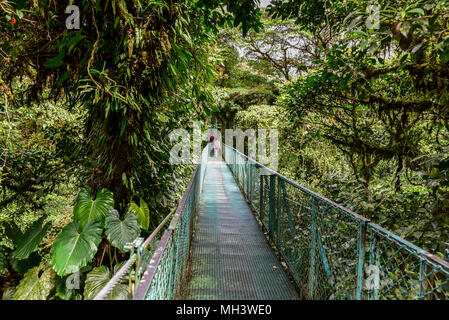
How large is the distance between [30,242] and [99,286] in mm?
835

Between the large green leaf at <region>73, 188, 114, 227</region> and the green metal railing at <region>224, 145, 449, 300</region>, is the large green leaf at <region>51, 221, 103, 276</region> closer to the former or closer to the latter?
the large green leaf at <region>73, 188, 114, 227</region>

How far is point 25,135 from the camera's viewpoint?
517 cm

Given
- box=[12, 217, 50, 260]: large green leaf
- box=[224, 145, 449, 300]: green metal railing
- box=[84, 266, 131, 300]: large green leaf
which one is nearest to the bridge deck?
box=[224, 145, 449, 300]: green metal railing

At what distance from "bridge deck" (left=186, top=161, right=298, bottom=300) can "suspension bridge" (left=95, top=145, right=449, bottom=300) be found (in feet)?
0.03

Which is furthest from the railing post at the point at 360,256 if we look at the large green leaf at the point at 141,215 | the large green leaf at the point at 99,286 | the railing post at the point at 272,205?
the railing post at the point at 272,205

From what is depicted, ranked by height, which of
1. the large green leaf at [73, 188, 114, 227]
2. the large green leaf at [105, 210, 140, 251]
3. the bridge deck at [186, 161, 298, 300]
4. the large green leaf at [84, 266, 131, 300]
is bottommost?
the bridge deck at [186, 161, 298, 300]

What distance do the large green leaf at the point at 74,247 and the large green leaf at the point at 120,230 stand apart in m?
0.09

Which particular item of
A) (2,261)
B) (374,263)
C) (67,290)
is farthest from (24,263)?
(374,263)

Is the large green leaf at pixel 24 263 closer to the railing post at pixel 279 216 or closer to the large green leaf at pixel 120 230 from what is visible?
the large green leaf at pixel 120 230

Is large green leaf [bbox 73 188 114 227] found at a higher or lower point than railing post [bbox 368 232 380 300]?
higher

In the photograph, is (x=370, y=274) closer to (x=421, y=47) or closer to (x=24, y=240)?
(x=421, y=47)

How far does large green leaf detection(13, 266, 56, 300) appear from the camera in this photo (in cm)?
213

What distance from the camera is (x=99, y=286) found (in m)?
2.01
